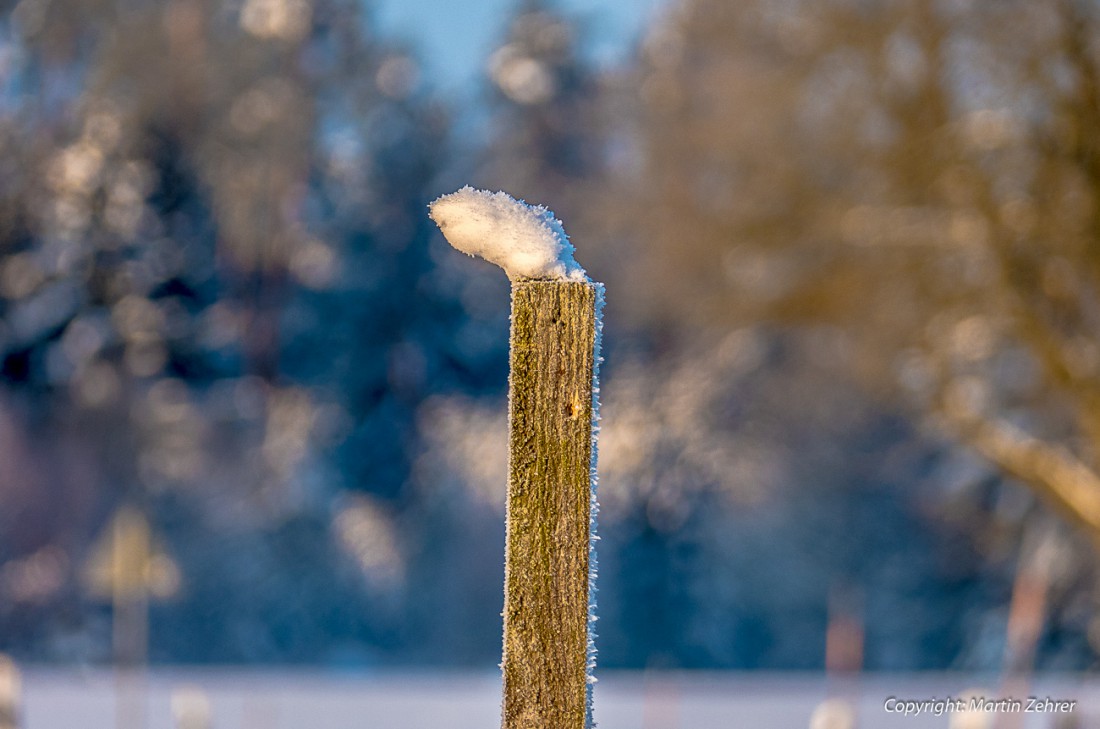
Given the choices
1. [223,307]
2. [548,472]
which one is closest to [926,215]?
[548,472]

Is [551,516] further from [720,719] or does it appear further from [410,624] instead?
[410,624]

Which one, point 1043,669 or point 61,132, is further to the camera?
point 61,132

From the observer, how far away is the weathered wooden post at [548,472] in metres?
1.90

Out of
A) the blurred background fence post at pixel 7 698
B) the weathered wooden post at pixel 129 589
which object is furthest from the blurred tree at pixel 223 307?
the blurred background fence post at pixel 7 698

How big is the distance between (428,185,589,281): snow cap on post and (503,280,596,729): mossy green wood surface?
29 mm

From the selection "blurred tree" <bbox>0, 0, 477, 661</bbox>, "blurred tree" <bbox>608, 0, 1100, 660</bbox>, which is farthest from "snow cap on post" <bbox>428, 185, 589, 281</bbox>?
"blurred tree" <bbox>0, 0, 477, 661</bbox>

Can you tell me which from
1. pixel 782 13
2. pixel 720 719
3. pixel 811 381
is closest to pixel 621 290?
pixel 811 381

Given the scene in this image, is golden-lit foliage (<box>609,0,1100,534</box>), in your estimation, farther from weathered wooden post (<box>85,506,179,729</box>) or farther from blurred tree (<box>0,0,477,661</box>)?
weathered wooden post (<box>85,506,179,729</box>)

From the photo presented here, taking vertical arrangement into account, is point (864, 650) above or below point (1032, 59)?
below

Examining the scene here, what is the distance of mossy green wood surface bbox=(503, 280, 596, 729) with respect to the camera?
74.9 inches

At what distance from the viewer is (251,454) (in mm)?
15914

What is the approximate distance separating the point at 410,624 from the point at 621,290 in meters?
5.66

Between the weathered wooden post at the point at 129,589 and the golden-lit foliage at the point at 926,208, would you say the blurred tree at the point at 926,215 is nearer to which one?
the golden-lit foliage at the point at 926,208

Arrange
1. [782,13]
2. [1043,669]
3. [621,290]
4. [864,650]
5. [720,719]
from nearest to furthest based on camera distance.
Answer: [720,719], [782,13], [1043,669], [864,650], [621,290]
